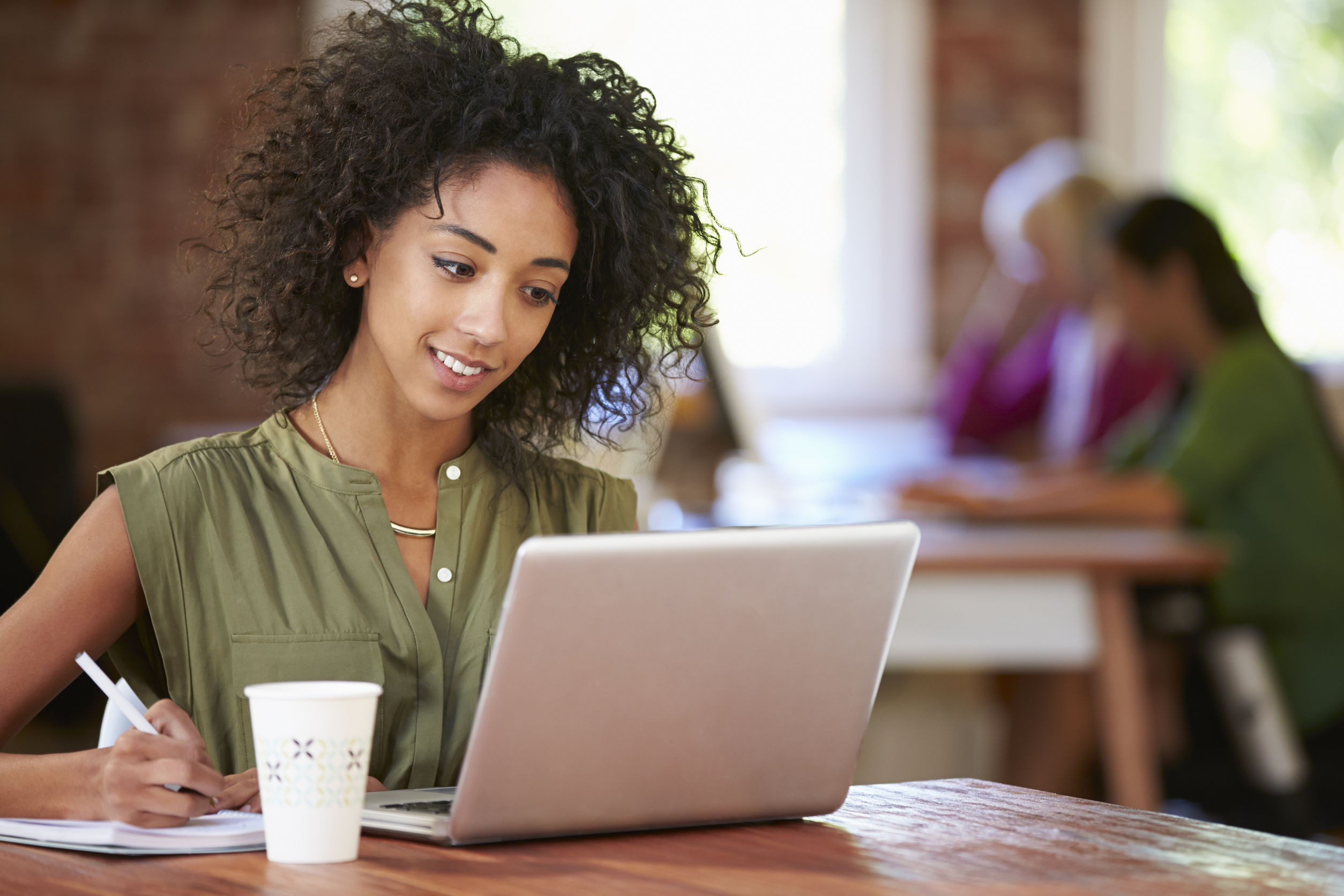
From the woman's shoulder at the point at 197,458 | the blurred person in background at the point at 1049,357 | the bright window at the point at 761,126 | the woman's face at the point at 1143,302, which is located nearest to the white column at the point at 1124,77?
the blurred person in background at the point at 1049,357

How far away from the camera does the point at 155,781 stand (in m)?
0.93

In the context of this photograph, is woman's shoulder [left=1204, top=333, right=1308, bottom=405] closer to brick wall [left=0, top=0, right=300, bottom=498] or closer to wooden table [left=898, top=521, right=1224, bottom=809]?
wooden table [left=898, top=521, right=1224, bottom=809]

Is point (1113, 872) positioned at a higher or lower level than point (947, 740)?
higher

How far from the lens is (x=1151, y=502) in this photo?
3.01 meters

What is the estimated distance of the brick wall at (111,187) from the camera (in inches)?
187

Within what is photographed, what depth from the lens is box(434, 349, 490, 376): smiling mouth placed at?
1210 mm

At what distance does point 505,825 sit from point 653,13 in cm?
448

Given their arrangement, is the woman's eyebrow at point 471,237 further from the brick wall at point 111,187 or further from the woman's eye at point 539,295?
the brick wall at point 111,187

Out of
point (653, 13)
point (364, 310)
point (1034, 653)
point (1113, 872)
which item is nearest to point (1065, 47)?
point (653, 13)

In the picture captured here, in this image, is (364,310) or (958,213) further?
(958,213)

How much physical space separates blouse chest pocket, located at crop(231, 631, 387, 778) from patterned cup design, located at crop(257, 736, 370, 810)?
1.03 feet

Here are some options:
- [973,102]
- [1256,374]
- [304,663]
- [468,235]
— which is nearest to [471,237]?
[468,235]

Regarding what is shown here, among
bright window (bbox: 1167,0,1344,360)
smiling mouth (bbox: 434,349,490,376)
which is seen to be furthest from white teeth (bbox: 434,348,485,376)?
bright window (bbox: 1167,0,1344,360)

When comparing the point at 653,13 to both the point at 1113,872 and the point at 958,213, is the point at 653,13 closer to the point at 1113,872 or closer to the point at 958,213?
the point at 958,213
